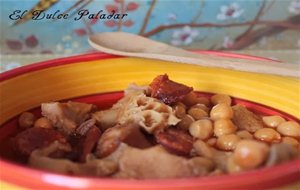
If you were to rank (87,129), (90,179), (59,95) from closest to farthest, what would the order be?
(90,179) → (87,129) → (59,95)

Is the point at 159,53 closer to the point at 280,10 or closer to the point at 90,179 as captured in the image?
the point at 90,179

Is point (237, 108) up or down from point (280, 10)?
down

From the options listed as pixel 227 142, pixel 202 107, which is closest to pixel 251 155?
pixel 227 142

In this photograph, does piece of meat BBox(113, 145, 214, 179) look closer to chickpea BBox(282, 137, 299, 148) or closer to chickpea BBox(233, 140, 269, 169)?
chickpea BBox(233, 140, 269, 169)

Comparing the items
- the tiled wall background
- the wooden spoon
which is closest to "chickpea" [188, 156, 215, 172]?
the wooden spoon

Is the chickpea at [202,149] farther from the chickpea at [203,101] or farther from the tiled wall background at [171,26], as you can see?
the tiled wall background at [171,26]

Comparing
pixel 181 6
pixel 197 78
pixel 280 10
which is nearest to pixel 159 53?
pixel 197 78
